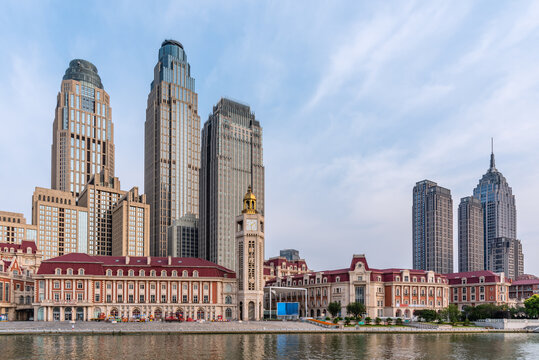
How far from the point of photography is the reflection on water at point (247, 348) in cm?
7506

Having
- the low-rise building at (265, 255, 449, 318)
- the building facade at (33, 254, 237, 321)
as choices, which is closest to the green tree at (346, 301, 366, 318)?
the low-rise building at (265, 255, 449, 318)

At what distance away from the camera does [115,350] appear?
79500 millimetres

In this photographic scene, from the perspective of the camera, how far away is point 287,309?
158375 millimetres

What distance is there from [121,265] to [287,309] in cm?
4748

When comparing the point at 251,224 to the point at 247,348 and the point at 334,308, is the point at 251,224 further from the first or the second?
the point at 247,348

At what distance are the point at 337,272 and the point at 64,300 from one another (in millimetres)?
79543

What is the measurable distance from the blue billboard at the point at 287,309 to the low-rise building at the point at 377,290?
36.5ft

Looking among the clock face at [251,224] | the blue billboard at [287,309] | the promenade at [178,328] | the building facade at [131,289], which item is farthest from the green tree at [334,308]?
the clock face at [251,224]

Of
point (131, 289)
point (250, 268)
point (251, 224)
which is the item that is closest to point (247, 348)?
point (250, 268)

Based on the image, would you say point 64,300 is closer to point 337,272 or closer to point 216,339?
point 216,339

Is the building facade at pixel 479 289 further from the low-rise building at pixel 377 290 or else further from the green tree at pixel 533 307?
the green tree at pixel 533 307

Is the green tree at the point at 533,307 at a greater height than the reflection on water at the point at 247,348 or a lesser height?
lesser

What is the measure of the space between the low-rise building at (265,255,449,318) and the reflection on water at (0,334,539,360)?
59881mm

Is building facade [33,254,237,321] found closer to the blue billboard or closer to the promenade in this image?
the blue billboard
